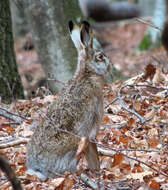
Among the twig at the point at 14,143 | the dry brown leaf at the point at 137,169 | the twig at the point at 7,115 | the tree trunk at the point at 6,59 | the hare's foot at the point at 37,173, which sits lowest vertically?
the dry brown leaf at the point at 137,169

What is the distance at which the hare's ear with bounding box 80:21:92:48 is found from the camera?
4.98m

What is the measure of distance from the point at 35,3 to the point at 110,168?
17.1 ft

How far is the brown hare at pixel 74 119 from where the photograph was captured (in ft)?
16.2

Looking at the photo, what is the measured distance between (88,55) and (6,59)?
3.69 meters

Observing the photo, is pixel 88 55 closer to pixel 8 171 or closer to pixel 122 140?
pixel 122 140

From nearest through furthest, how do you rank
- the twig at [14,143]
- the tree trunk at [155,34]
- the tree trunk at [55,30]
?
the twig at [14,143], the tree trunk at [55,30], the tree trunk at [155,34]

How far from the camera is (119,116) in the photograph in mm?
6668

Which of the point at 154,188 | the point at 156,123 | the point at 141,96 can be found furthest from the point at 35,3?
the point at 154,188

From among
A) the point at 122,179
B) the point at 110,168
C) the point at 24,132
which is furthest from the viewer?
the point at 24,132

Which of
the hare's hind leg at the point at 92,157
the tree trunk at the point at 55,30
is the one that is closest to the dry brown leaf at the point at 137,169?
the hare's hind leg at the point at 92,157

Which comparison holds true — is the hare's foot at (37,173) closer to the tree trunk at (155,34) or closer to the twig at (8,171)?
the twig at (8,171)

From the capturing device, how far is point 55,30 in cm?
952

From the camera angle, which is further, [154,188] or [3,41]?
[3,41]

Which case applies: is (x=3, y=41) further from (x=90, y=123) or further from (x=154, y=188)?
(x=154, y=188)
